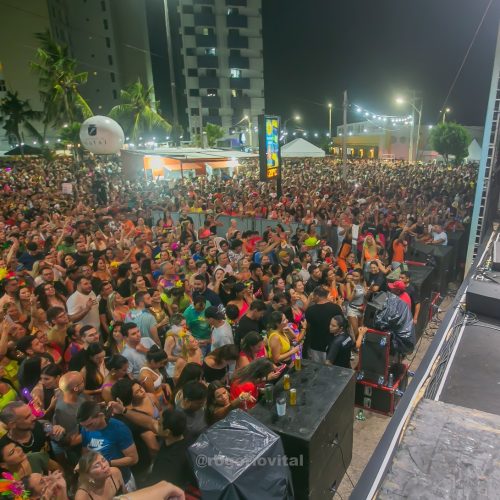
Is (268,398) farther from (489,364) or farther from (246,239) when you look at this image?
(246,239)

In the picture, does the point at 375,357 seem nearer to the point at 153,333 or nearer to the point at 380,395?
the point at 380,395

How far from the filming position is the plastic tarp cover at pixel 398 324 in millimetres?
5137

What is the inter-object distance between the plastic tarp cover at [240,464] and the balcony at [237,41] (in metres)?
60.9

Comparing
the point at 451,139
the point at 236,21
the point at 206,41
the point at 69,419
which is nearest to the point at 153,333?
the point at 69,419

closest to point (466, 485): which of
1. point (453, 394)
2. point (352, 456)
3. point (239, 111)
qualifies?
point (453, 394)

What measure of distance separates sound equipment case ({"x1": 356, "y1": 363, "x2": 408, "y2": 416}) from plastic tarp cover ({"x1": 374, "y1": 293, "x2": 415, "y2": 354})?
35 centimetres

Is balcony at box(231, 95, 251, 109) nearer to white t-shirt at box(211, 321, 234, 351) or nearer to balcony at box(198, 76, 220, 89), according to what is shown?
balcony at box(198, 76, 220, 89)

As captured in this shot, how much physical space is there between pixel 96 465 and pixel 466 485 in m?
2.17

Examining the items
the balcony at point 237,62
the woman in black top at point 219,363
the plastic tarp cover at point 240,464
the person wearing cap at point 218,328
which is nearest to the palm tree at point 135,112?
the balcony at point 237,62

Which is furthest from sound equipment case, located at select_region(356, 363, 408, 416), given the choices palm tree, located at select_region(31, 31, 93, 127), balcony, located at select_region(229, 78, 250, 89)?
balcony, located at select_region(229, 78, 250, 89)

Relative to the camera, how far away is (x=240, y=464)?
257 cm

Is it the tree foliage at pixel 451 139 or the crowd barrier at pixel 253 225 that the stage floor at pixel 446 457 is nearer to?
the crowd barrier at pixel 253 225

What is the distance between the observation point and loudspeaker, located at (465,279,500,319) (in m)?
3.41

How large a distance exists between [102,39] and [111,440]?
243 feet
